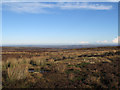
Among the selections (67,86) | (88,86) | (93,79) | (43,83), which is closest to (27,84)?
(43,83)

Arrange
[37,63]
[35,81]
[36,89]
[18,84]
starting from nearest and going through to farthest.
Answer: [36,89], [18,84], [35,81], [37,63]

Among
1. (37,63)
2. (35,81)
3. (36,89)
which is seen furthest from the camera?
(37,63)

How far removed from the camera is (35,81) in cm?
829

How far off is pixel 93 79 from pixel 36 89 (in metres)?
3.93

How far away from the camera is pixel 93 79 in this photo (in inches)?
323

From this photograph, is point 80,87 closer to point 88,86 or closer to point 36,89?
point 88,86

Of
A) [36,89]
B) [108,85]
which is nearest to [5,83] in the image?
[36,89]

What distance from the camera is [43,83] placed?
7945mm

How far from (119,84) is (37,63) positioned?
1015 cm

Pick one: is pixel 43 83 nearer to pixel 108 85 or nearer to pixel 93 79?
pixel 93 79

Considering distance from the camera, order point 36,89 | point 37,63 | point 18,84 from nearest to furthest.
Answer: point 36,89, point 18,84, point 37,63

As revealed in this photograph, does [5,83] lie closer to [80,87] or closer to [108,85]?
[80,87]

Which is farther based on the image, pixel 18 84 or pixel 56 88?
pixel 18 84

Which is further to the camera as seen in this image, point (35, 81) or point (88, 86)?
point (35, 81)
